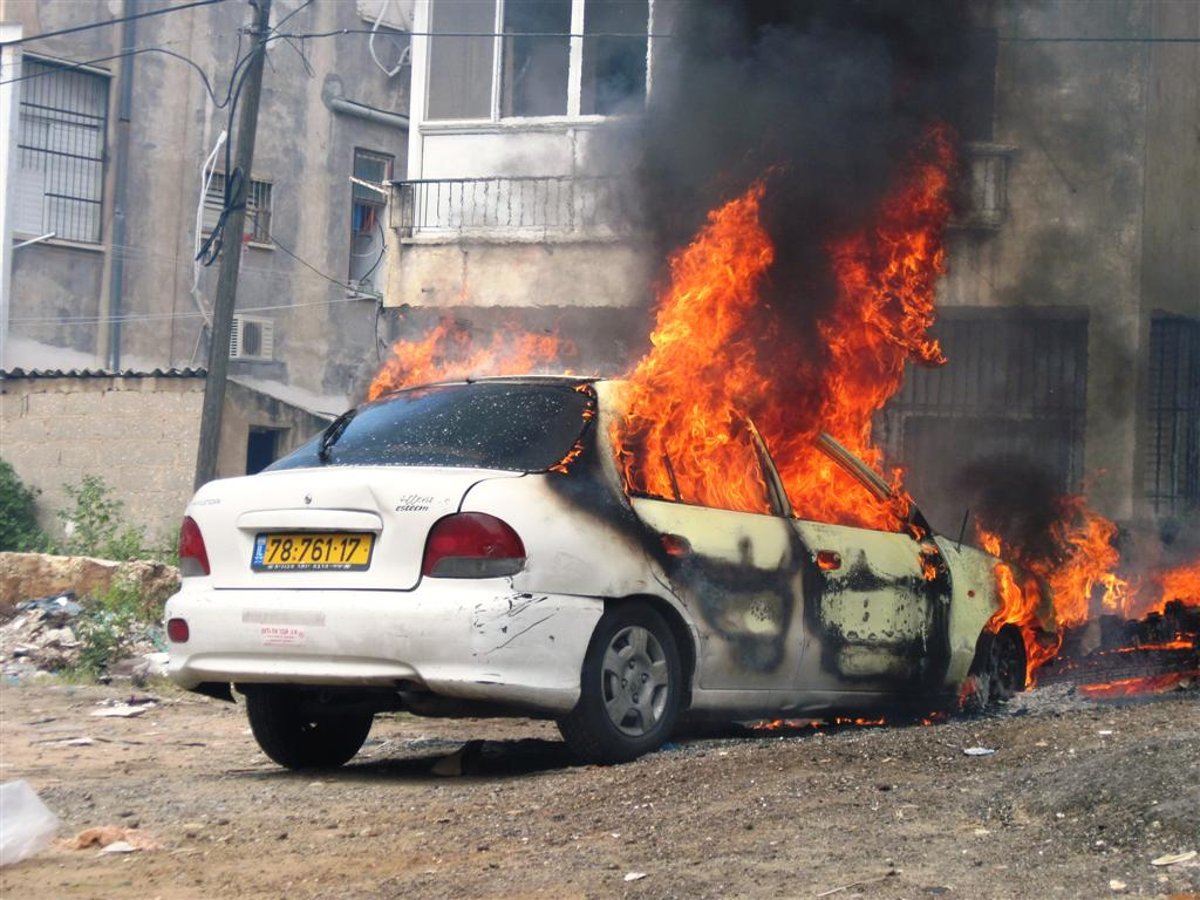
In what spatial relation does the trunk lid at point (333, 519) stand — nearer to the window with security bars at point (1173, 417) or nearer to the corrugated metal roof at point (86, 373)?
the window with security bars at point (1173, 417)

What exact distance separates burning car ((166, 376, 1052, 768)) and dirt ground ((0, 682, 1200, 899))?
0.29m

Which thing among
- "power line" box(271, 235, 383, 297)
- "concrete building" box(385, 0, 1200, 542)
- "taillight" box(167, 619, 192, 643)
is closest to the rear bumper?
"taillight" box(167, 619, 192, 643)

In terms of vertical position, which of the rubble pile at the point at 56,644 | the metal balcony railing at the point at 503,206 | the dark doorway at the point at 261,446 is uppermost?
the metal balcony railing at the point at 503,206

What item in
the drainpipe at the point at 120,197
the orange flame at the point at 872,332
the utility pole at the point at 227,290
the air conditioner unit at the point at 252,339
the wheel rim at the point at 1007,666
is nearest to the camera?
the orange flame at the point at 872,332

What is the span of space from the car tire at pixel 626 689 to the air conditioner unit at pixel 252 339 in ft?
70.8

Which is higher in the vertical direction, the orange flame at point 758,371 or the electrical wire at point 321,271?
the electrical wire at point 321,271

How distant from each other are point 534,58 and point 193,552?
12388 millimetres

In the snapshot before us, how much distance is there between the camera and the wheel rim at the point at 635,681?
625 centimetres

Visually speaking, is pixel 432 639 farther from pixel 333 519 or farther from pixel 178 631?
pixel 178 631

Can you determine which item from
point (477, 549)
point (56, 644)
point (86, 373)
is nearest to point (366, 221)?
point (86, 373)

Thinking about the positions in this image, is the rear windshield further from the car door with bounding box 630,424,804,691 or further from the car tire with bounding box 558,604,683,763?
the car tire with bounding box 558,604,683,763

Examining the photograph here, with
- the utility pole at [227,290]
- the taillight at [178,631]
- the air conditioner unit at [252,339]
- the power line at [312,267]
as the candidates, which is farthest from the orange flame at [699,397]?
the power line at [312,267]

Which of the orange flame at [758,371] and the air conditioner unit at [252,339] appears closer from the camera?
the orange flame at [758,371]

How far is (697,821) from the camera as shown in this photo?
500cm
